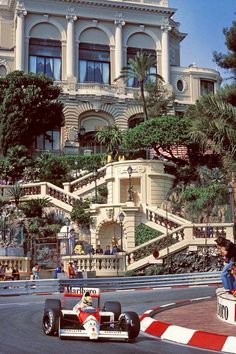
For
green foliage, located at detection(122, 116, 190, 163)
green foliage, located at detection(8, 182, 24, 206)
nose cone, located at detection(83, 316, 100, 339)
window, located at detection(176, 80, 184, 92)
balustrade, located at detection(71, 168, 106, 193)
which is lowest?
nose cone, located at detection(83, 316, 100, 339)

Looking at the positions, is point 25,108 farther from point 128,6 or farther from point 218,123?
point 218,123

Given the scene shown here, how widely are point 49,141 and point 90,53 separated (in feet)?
42.2

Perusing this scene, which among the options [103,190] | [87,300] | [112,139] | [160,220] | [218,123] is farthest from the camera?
[112,139]

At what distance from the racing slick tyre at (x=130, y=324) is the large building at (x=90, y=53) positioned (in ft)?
179

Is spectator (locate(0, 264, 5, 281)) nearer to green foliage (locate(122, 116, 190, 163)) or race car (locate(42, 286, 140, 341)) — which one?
race car (locate(42, 286, 140, 341))

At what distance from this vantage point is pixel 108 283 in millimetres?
25719

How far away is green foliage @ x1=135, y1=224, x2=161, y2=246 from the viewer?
121ft

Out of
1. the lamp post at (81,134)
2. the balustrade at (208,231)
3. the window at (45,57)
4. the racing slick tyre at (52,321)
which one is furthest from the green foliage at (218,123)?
the window at (45,57)

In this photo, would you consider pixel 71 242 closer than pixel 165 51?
Yes

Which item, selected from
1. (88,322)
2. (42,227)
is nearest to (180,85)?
(42,227)

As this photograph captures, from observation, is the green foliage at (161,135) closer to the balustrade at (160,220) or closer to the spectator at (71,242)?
the balustrade at (160,220)

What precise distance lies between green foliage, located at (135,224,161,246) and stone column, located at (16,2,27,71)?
36334mm

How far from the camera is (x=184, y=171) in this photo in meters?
50.5

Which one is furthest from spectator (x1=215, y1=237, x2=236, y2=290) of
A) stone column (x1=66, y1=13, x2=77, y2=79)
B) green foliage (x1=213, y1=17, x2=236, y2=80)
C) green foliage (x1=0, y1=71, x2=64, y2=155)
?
stone column (x1=66, y1=13, x2=77, y2=79)
